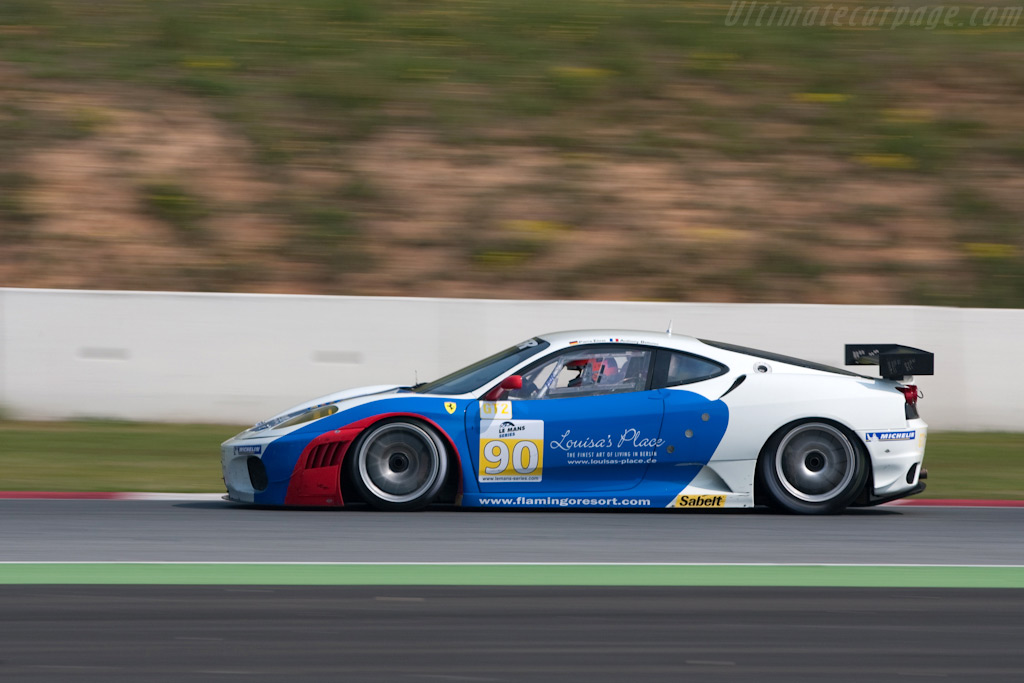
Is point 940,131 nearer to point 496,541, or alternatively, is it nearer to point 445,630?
point 496,541

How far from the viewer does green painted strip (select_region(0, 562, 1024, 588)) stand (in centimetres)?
577

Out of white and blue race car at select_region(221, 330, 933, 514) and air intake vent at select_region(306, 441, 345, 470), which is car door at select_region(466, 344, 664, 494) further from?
air intake vent at select_region(306, 441, 345, 470)

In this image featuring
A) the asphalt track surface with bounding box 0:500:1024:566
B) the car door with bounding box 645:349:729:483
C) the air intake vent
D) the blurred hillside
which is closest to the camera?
the asphalt track surface with bounding box 0:500:1024:566

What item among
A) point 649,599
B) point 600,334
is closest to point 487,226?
point 600,334

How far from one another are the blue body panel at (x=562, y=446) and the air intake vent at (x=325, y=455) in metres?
0.09

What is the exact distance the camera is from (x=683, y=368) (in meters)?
7.83

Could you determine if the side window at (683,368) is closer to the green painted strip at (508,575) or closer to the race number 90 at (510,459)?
the race number 90 at (510,459)

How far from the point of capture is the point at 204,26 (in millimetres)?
20609

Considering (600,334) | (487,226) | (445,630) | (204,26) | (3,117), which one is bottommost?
(445,630)

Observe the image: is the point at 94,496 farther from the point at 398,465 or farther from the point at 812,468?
the point at 812,468

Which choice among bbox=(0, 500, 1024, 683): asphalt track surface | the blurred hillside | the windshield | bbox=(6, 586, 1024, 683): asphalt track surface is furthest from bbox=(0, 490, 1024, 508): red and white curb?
the blurred hillside

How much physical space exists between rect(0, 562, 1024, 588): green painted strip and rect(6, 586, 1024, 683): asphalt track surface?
0.48 ft

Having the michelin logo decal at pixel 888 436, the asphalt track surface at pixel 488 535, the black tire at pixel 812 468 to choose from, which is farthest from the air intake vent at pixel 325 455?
the michelin logo decal at pixel 888 436

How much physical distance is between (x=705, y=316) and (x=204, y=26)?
460 inches
